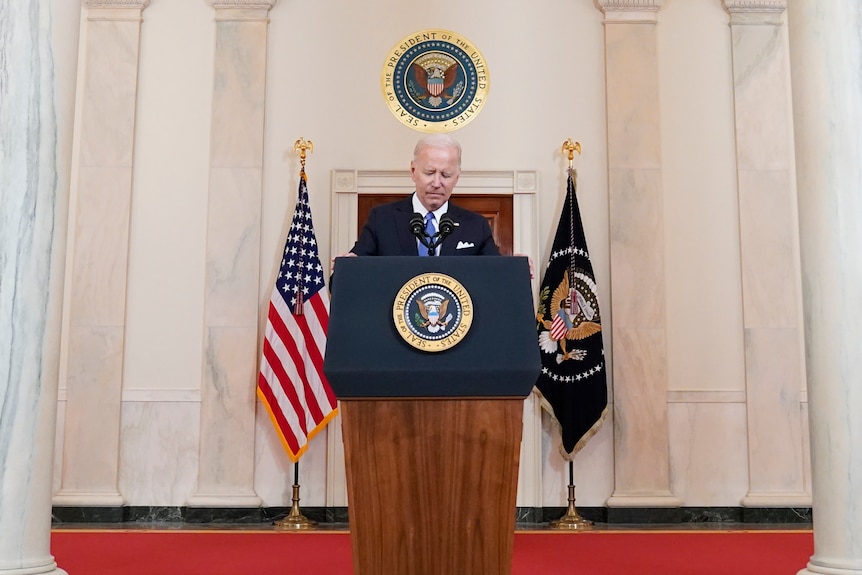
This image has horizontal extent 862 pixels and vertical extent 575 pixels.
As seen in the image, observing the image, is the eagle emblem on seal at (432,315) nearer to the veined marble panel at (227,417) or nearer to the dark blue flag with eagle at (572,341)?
the dark blue flag with eagle at (572,341)

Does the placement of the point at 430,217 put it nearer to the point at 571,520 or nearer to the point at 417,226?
the point at 417,226

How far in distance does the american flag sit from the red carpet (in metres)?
1.19

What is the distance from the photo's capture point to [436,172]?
3607mm

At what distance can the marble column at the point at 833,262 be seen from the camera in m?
3.76

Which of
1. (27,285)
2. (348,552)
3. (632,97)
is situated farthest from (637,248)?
(27,285)

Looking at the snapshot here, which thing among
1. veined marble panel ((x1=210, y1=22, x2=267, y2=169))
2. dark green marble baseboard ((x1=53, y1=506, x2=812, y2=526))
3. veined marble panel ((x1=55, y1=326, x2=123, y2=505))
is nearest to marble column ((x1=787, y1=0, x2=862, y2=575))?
dark green marble baseboard ((x1=53, y1=506, x2=812, y2=526))

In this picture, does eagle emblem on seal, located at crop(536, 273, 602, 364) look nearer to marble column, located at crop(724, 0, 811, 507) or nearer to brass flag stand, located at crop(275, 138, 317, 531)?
marble column, located at crop(724, 0, 811, 507)

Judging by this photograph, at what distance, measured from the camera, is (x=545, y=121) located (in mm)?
7980

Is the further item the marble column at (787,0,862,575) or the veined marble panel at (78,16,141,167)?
the veined marble panel at (78,16,141,167)

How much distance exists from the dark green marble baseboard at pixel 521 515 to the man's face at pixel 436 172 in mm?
4367

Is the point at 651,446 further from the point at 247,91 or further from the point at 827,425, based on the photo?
the point at 247,91

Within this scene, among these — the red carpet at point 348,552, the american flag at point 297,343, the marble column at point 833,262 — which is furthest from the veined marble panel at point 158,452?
the marble column at point 833,262

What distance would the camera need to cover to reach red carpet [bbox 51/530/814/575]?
491 cm

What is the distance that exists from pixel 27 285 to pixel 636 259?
533 cm
